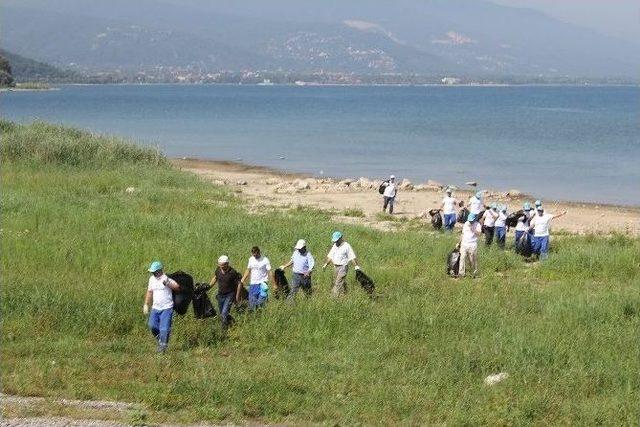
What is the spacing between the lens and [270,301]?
15953 mm

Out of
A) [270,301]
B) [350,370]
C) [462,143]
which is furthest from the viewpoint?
[462,143]

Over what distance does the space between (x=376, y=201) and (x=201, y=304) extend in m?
20.7

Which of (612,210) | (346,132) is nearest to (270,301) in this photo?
(612,210)

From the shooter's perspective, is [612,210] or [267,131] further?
[267,131]

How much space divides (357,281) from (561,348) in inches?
202

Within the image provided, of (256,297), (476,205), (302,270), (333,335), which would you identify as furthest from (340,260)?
(476,205)

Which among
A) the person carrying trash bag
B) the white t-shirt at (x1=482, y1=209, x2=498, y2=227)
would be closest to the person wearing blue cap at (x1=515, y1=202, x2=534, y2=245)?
the white t-shirt at (x1=482, y1=209, x2=498, y2=227)

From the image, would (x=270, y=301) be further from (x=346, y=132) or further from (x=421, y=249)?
(x=346, y=132)

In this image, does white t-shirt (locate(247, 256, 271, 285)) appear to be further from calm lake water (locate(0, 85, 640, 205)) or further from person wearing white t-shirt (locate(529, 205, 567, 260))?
calm lake water (locate(0, 85, 640, 205))

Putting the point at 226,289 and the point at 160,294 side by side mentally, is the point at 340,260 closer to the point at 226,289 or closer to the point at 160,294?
the point at 226,289

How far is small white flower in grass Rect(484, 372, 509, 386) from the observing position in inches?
486

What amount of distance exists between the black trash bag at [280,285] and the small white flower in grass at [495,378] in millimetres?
5069

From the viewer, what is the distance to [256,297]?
51.5 ft

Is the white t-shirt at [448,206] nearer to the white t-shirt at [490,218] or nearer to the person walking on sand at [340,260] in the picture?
the white t-shirt at [490,218]
